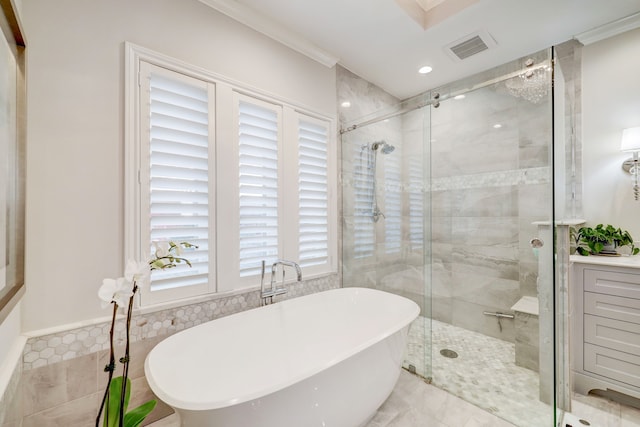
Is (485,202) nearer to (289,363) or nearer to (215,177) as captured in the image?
(289,363)

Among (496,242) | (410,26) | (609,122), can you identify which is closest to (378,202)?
(496,242)

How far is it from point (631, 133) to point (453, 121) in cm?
123

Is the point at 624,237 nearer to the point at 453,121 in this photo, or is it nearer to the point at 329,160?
the point at 453,121

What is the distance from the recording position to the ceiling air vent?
220 cm

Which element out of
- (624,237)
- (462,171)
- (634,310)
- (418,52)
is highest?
(418,52)

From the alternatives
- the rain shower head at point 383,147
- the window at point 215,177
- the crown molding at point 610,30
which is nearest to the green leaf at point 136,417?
the window at point 215,177

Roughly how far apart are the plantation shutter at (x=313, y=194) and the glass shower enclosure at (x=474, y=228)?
0.91ft

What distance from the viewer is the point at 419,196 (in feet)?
8.14

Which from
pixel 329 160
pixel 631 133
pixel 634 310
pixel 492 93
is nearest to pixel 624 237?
pixel 634 310

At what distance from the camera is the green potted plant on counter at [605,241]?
2020 millimetres

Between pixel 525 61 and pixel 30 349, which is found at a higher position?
pixel 525 61

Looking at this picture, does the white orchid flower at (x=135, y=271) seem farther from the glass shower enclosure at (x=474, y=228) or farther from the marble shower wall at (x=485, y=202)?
the marble shower wall at (x=485, y=202)

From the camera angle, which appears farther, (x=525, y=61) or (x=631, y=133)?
(x=631, y=133)

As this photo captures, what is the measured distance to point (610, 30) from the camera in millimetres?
2121
